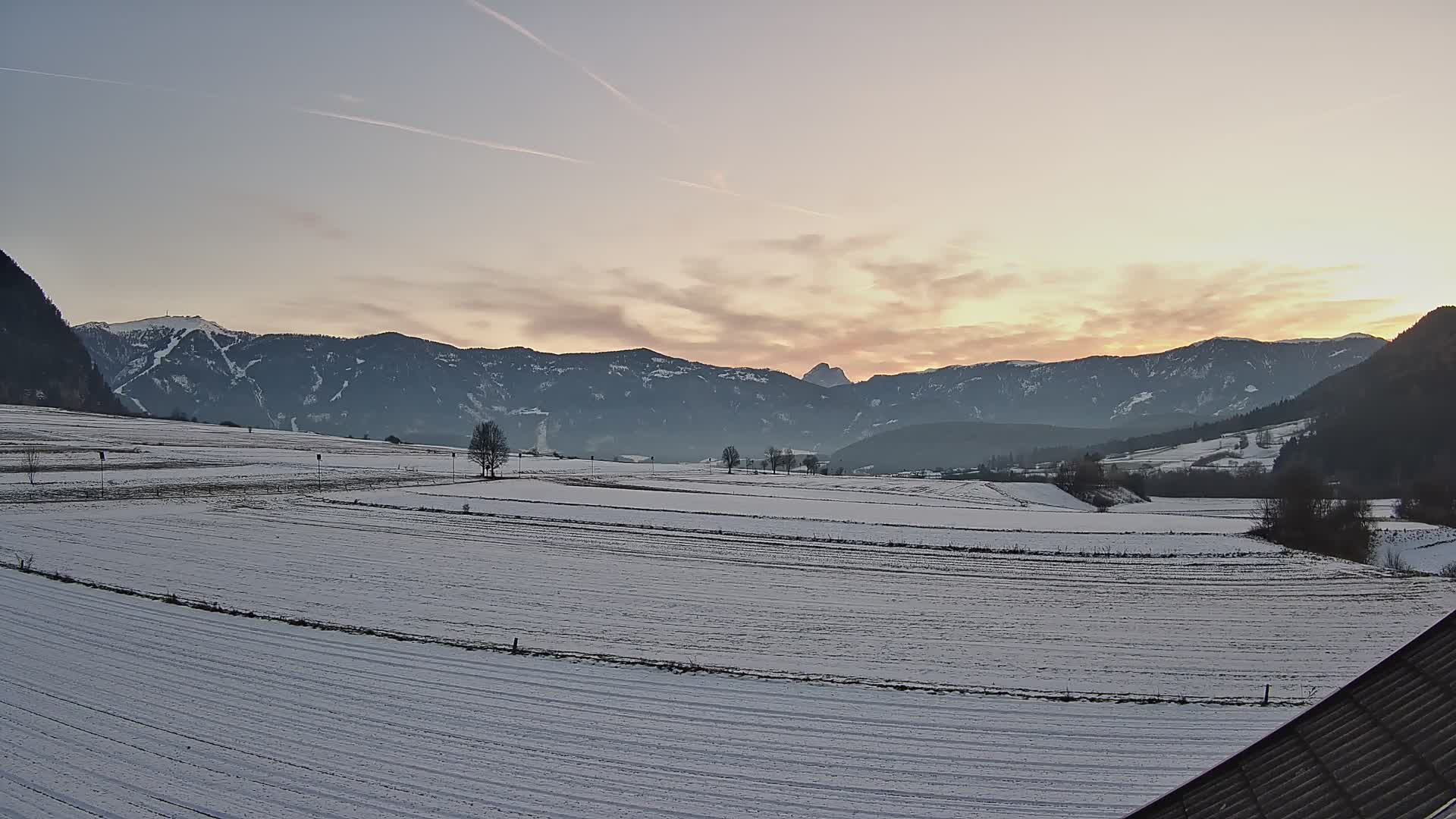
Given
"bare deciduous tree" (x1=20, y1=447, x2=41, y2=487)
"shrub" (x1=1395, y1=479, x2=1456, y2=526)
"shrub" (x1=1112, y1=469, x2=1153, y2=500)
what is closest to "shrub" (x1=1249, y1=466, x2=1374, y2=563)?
"shrub" (x1=1395, y1=479, x2=1456, y2=526)

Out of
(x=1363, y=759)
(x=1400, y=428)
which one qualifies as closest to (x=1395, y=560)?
(x=1363, y=759)

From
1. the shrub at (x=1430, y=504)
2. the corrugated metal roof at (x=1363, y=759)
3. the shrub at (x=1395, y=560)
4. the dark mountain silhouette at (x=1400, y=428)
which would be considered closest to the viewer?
the corrugated metal roof at (x=1363, y=759)

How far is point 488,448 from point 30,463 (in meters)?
52.8

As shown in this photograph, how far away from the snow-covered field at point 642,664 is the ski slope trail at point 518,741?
97mm

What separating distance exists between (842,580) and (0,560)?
44289mm

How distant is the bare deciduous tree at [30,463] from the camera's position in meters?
77.9

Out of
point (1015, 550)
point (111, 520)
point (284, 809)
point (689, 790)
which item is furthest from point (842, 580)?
point (111, 520)

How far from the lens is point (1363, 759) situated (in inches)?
240

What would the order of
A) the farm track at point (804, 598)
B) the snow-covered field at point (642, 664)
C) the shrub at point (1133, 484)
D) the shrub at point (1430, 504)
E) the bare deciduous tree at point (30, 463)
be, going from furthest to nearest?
the shrub at point (1133, 484), the shrub at point (1430, 504), the bare deciduous tree at point (30, 463), the farm track at point (804, 598), the snow-covered field at point (642, 664)

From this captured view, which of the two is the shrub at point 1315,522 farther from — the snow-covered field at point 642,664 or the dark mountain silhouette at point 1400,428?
the dark mountain silhouette at point 1400,428

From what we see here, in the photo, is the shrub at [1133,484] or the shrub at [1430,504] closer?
the shrub at [1430,504]

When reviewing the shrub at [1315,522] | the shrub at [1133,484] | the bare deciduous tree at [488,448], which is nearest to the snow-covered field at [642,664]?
the shrub at [1315,522]

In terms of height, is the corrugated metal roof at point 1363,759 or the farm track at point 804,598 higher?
the corrugated metal roof at point 1363,759

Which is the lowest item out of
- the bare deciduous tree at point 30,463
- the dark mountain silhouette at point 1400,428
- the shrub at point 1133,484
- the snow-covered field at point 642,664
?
the snow-covered field at point 642,664
